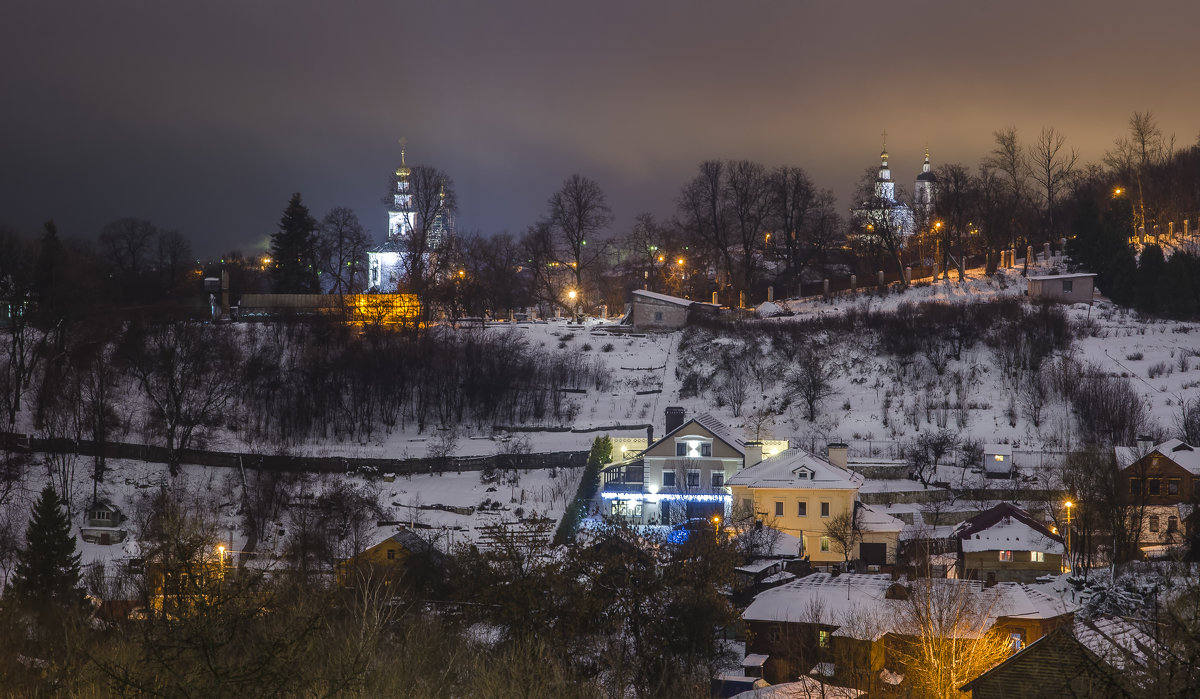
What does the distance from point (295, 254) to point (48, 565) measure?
27.3 metres

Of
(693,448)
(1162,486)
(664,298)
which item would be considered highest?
(664,298)

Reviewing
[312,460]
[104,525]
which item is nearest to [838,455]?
[312,460]

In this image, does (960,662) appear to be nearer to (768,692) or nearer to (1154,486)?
(768,692)

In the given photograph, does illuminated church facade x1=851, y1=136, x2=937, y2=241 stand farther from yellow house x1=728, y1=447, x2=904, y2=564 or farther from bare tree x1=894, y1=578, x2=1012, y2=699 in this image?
bare tree x1=894, y1=578, x2=1012, y2=699

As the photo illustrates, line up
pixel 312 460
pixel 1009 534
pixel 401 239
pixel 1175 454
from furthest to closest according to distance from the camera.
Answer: pixel 401 239 < pixel 312 460 < pixel 1175 454 < pixel 1009 534

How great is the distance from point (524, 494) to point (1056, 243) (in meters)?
32.2

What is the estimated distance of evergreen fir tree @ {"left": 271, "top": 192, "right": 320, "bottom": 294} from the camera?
168 feet

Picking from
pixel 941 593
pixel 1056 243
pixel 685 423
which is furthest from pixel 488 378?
pixel 1056 243

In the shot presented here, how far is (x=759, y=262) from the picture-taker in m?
61.2

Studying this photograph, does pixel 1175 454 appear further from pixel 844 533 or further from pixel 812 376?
pixel 812 376

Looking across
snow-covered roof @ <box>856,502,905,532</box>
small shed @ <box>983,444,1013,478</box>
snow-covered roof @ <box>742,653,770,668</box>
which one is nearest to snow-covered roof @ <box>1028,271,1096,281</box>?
small shed @ <box>983,444,1013,478</box>

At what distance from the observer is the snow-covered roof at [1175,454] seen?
30.7 m

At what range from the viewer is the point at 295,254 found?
51938 mm

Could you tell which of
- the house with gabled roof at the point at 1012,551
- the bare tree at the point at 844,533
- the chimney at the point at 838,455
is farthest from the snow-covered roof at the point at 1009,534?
the chimney at the point at 838,455
